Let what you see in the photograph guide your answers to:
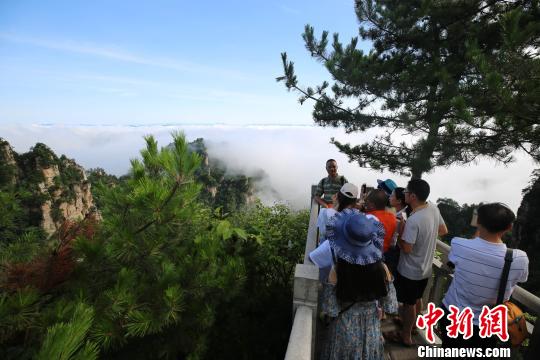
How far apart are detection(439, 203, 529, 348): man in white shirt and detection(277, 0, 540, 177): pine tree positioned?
4.09m

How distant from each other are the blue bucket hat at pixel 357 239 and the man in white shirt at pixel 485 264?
0.62 meters

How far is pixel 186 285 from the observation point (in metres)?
2.37

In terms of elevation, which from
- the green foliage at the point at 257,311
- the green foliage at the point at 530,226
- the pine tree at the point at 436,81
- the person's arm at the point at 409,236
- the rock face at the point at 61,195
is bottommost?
the rock face at the point at 61,195

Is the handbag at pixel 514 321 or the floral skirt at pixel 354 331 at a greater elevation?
the handbag at pixel 514 321

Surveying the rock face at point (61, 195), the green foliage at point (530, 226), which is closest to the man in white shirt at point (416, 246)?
the green foliage at point (530, 226)

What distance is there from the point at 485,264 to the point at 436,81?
26.0 ft

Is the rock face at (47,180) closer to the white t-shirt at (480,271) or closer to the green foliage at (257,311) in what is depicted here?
the green foliage at (257,311)

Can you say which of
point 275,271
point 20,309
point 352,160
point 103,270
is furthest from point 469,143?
point 20,309

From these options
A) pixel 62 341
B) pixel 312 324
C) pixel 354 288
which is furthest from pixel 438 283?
pixel 62 341

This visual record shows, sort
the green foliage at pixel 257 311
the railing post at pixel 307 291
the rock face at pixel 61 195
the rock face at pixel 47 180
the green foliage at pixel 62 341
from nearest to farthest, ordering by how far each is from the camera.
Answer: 1. the green foliage at pixel 62 341
2. the railing post at pixel 307 291
3. the green foliage at pixel 257 311
4. the rock face at pixel 47 180
5. the rock face at pixel 61 195

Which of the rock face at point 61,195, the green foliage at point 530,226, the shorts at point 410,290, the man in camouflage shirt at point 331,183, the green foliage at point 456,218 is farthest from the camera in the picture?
the rock face at point 61,195

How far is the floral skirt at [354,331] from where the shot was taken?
2408 mm

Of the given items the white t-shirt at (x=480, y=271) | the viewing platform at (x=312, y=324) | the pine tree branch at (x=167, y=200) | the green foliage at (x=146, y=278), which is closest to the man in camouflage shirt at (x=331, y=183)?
the viewing platform at (x=312, y=324)
